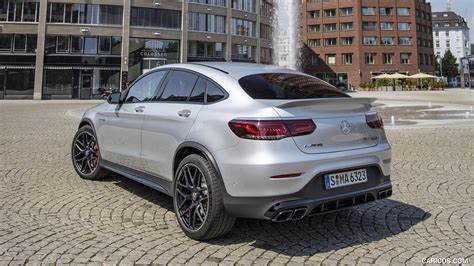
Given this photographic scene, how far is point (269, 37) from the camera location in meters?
58.5

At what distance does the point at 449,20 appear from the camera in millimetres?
122062

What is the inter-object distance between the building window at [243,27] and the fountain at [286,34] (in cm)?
932

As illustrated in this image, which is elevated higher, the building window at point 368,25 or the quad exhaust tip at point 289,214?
the building window at point 368,25

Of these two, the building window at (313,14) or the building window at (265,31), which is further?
the building window at (313,14)

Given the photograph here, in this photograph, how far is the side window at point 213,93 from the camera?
11.9 feet

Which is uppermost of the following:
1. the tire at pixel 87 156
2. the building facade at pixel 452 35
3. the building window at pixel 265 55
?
the building facade at pixel 452 35

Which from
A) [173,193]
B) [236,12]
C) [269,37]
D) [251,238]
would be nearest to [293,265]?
[251,238]

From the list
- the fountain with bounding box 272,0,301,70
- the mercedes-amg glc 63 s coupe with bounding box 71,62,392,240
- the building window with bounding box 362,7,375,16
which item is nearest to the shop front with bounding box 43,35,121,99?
the fountain with bounding box 272,0,301,70

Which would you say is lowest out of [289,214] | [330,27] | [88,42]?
[289,214]

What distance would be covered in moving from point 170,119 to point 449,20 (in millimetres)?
141211

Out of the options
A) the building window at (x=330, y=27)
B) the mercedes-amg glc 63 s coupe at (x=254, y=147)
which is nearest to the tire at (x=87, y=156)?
the mercedes-amg glc 63 s coupe at (x=254, y=147)

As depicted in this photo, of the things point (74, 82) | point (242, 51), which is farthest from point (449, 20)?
point (74, 82)

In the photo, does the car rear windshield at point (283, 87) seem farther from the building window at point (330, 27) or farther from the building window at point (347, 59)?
the building window at point (330, 27)

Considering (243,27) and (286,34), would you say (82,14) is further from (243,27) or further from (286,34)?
(286,34)
